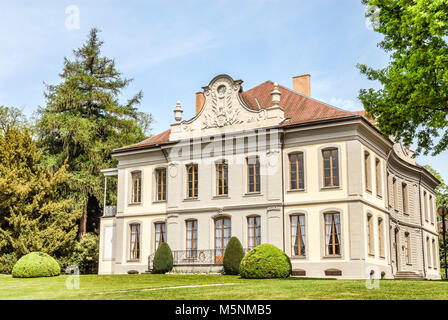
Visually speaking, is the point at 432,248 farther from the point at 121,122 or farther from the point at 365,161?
the point at 121,122

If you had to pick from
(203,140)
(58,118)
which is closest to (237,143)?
(203,140)

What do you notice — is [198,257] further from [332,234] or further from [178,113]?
[178,113]

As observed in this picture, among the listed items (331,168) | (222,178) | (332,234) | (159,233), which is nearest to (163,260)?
(159,233)

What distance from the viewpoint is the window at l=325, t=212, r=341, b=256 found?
26719 mm

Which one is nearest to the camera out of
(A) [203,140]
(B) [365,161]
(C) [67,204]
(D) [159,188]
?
(B) [365,161]

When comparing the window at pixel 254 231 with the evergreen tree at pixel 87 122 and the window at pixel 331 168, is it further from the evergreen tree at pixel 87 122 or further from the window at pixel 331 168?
the evergreen tree at pixel 87 122

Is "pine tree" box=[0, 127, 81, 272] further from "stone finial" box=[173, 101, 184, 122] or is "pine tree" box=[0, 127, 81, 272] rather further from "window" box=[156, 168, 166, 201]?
"stone finial" box=[173, 101, 184, 122]

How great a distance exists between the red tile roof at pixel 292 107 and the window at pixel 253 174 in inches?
102

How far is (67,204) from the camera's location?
125 feet

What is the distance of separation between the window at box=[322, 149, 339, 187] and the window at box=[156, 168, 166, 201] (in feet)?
33.6

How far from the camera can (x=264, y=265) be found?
23.2 meters

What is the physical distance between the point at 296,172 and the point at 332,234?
369 centimetres

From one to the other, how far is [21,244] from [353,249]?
69.9ft

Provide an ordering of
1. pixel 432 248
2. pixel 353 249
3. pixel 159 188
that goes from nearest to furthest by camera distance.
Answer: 1. pixel 353 249
2. pixel 159 188
3. pixel 432 248
